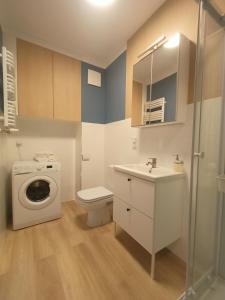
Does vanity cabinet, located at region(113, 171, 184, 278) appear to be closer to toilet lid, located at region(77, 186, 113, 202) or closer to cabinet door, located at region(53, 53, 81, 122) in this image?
toilet lid, located at region(77, 186, 113, 202)

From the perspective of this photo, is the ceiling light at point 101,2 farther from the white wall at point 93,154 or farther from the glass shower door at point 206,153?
the white wall at point 93,154

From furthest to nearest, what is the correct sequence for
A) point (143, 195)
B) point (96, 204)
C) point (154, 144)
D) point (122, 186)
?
point (96, 204)
point (154, 144)
point (122, 186)
point (143, 195)

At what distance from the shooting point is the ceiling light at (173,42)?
4.23 feet

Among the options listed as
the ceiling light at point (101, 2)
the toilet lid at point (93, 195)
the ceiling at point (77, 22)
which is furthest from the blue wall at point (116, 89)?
the toilet lid at point (93, 195)

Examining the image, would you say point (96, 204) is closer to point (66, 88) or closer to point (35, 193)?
point (35, 193)

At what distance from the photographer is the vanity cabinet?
3.95ft

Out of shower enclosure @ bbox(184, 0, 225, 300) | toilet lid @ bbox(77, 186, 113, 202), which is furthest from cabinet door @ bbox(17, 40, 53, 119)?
shower enclosure @ bbox(184, 0, 225, 300)

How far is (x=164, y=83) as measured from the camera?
1.49m

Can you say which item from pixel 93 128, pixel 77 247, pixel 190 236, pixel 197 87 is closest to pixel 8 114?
pixel 93 128

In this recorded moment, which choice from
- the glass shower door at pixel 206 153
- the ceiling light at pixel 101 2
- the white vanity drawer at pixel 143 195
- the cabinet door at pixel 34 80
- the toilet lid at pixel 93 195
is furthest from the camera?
the cabinet door at pixel 34 80

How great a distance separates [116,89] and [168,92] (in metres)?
1.14

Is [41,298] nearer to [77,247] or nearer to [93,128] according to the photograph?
[77,247]

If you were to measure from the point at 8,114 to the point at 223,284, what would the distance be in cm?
231

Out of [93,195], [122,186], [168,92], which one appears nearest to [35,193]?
[93,195]
